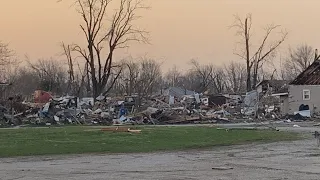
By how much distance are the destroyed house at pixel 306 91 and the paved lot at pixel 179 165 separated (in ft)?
151

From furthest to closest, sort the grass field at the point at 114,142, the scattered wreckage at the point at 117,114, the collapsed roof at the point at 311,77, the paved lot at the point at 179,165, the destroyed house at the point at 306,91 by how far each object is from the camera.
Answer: the collapsed roof at the point at 311,77 < the destroyed house at the point at 306,91 < the scattered wreckage at the point at 117,114 < the grass field at the point at 114,142 < the paved lot at the point at 179,165

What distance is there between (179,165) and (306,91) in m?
55.2

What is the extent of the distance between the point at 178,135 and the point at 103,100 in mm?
40722

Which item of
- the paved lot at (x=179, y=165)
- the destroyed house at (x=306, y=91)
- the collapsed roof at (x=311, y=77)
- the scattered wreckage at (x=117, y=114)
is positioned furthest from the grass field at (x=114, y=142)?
the collapsed roof at (x=311, y=77)

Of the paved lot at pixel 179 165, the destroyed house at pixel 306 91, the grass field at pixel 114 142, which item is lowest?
the paved lot at pixel 179 165

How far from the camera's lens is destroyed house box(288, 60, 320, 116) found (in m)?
70.1

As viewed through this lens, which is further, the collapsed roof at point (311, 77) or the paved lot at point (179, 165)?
the collapsed roof at point (311, 77)

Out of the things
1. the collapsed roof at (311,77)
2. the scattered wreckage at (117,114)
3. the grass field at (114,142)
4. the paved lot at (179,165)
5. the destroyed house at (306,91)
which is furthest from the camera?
the collapsed roof at (311,77)

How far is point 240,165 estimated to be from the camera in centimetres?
1823

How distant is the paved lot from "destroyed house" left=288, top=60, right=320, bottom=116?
4609 centimetres

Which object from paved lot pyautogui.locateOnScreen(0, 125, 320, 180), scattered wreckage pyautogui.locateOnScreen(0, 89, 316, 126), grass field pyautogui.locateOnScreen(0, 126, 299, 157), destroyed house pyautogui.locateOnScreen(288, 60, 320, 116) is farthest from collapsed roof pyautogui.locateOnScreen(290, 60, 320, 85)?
paved lot pyautogui.locateOnScreen(0, 125, 320, 180)

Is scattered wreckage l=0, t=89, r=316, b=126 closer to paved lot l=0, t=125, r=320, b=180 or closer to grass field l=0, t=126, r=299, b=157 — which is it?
grass field l=0, t=126, r=299, b=157

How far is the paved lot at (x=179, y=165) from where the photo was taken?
15430 millimetres

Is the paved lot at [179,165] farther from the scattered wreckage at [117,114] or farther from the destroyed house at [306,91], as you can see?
the destroyed house at [306,91]
